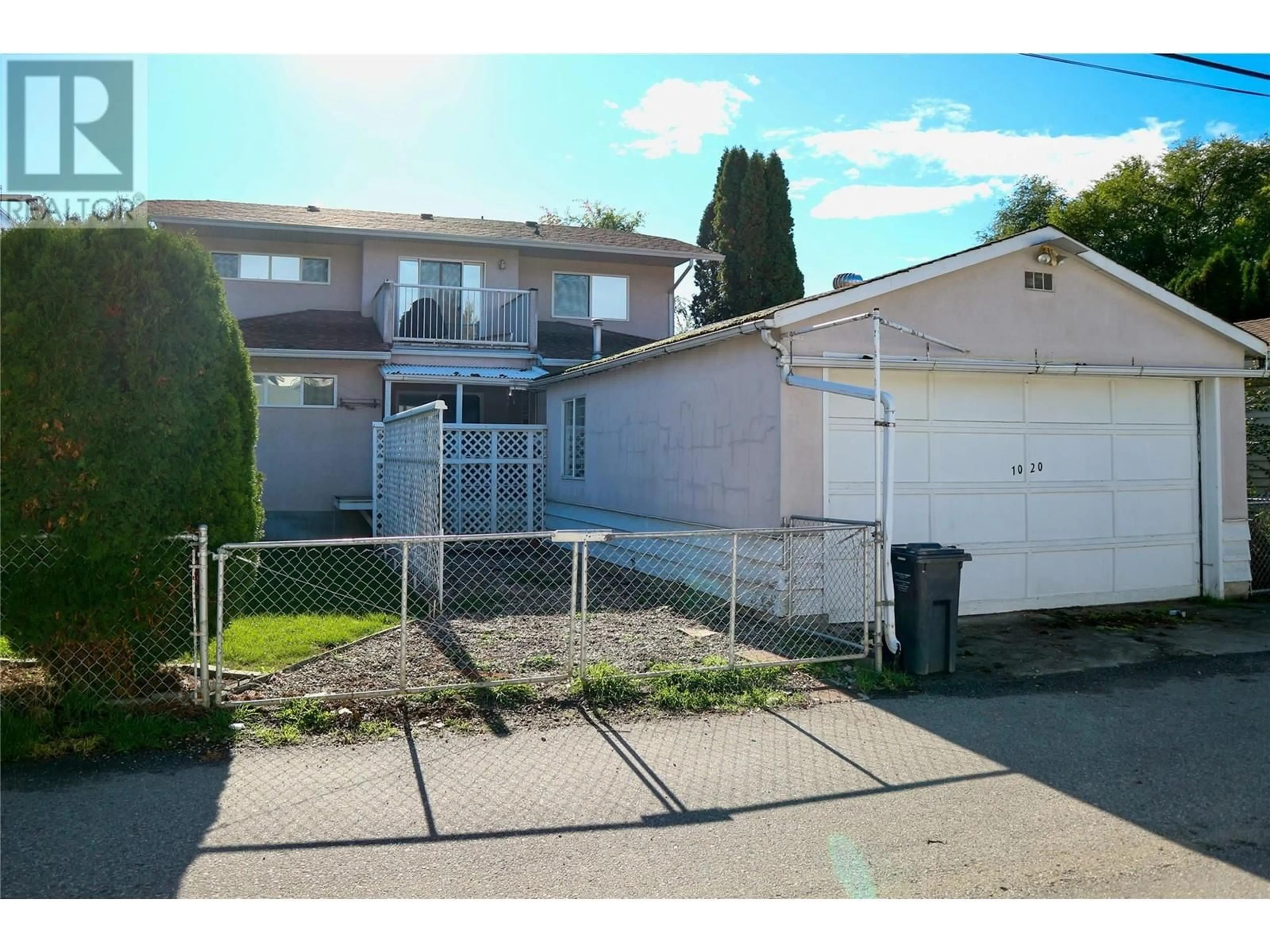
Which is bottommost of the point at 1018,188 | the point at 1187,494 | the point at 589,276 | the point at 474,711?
the point at 474,711

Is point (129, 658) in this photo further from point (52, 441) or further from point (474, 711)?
point (474, 711)

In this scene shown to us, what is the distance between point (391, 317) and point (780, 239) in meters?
19.8

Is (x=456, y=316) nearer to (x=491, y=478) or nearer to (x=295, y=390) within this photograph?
(x=295, y=390)

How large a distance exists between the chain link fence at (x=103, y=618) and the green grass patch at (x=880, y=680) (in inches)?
181

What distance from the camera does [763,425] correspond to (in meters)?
8.88

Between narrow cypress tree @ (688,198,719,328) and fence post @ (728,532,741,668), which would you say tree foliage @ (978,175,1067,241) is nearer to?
narrow cypress tree @ (688,198,719,328)

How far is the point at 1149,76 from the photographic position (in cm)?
841

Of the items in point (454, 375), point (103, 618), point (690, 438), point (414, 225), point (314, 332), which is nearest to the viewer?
point (103, 618)

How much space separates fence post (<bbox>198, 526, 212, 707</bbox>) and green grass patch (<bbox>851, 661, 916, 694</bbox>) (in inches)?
180

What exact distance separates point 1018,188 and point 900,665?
43.1 m

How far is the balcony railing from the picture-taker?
17.6 meters

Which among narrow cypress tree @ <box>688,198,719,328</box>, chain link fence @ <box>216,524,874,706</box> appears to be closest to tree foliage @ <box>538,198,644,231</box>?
narrow cypress tree @ <box>688,198,719,328</box>

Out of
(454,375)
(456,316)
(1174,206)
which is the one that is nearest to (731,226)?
(456,316)

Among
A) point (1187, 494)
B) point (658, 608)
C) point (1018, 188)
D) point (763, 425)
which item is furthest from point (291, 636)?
point (1018, 188)
